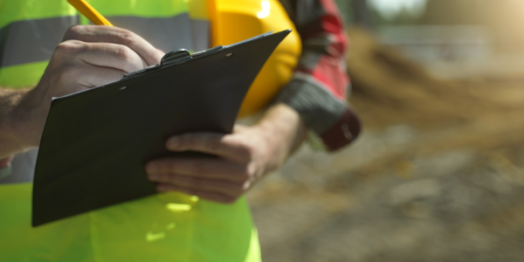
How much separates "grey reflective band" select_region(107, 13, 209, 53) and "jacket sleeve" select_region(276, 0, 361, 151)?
1.45 ft

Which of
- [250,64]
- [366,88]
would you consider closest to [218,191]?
[250,64]

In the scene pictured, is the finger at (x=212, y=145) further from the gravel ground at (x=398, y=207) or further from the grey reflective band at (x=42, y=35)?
the gravel ground at (x=398, y=207)

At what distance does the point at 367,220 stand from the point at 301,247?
2.63ft

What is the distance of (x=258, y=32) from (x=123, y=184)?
48 centimetres

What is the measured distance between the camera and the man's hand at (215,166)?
1.00 metres

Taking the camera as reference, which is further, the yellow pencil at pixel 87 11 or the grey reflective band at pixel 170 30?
the grey reflective band at pixel 170 30

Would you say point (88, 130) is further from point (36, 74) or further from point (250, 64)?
point (250, 64)

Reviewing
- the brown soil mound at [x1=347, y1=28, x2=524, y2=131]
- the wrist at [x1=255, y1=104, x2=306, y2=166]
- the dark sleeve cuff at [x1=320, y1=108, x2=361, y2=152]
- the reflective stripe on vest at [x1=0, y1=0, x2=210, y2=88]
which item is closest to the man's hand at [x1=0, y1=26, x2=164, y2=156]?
the reflective stripe on vest at [x1=0, y1=0, x2=210, y2=88]

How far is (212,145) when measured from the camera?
1023mm

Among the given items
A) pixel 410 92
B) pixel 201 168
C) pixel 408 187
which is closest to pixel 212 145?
pixel 201 168

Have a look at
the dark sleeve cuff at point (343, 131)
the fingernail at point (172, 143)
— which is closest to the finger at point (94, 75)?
the fingernail at point (172, 143)

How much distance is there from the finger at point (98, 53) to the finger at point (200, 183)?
33 cm

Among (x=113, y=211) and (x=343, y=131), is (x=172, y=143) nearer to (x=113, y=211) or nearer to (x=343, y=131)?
(x=113, y=211)

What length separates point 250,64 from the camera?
0.86 metres
